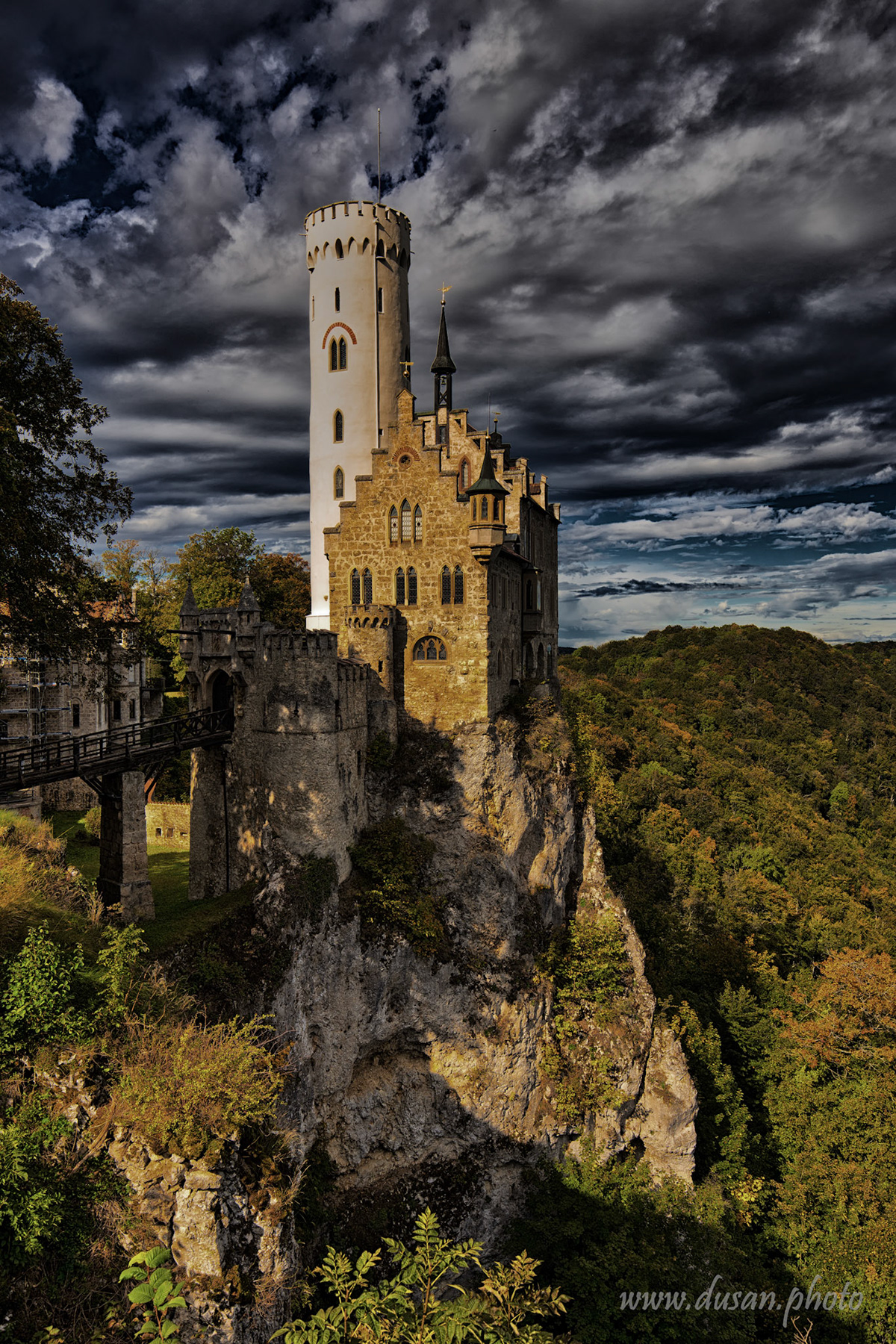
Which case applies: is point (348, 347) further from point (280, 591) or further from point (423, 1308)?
point (423, 1308)

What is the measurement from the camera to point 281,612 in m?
48.5

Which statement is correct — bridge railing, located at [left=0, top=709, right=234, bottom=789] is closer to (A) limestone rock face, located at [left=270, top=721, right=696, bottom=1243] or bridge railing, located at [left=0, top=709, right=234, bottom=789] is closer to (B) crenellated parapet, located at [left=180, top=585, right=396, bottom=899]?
(B) crenellated parapet, located at [left=180, top=585, right=396, bottom=899]

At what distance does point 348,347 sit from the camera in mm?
33250

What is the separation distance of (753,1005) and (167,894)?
112 feet

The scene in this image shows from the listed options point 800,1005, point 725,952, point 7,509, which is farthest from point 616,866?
point 7,509

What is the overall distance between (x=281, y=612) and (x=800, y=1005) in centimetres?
4056

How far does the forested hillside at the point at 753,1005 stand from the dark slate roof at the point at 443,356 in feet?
65.7

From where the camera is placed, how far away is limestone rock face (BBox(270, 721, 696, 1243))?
24.0 meters

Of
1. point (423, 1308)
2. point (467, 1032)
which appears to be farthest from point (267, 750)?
point (423, 1308)

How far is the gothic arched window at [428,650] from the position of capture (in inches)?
1190

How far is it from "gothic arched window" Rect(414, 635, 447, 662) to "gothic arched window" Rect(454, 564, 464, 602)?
6.31 ft

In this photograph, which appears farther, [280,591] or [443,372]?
[280,591]

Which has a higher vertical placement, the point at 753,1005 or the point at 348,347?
the point at 348,347

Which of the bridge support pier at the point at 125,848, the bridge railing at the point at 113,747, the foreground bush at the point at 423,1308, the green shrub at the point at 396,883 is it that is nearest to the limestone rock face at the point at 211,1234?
the foreground bush at the point at 423,1308
